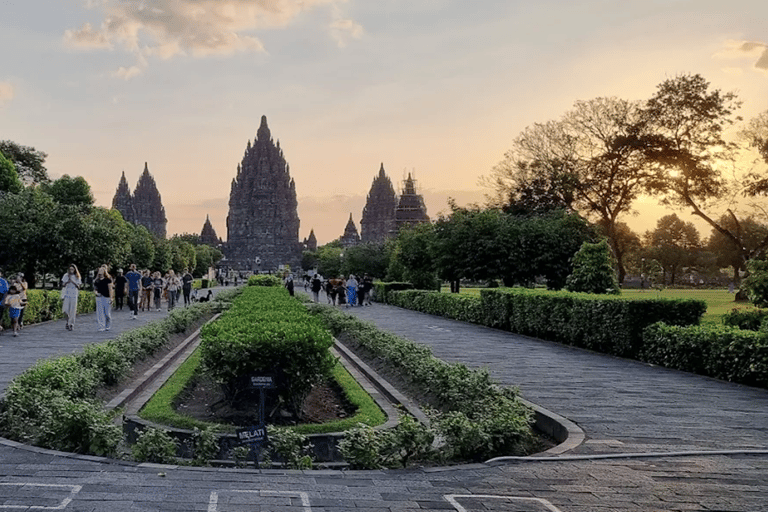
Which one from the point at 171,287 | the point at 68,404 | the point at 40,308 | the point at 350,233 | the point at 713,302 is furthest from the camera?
the point at 350,233

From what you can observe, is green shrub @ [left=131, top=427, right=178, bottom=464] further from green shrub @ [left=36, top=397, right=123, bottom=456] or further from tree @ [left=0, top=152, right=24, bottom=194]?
tree @ [left=0, top=152, right=24, bottom=194]

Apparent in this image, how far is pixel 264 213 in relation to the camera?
443ft

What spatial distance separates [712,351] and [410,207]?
92199mm

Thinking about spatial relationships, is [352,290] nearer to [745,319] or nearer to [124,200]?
[745,319]

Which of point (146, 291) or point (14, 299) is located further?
point (146, 291)

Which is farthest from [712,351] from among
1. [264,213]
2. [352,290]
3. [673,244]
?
[264,213]

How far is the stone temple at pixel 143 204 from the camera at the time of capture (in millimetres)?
144375

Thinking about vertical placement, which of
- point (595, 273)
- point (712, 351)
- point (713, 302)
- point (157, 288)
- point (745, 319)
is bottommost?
point (712, 351)

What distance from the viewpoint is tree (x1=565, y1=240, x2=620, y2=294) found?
73.0ft

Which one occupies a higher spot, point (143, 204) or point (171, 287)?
point (143, 204)

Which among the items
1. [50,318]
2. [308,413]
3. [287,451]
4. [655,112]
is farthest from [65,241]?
[655,112]

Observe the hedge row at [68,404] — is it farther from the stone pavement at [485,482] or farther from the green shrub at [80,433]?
the stone pavement at [485,482]

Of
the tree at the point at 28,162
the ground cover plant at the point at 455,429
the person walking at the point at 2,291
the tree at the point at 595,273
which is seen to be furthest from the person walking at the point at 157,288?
the tree at the point at 28,162

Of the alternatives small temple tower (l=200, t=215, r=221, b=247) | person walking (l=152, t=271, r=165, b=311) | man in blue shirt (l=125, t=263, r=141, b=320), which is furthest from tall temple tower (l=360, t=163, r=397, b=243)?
man in blue shirt (l=125, t=263, r=141, b=320)
